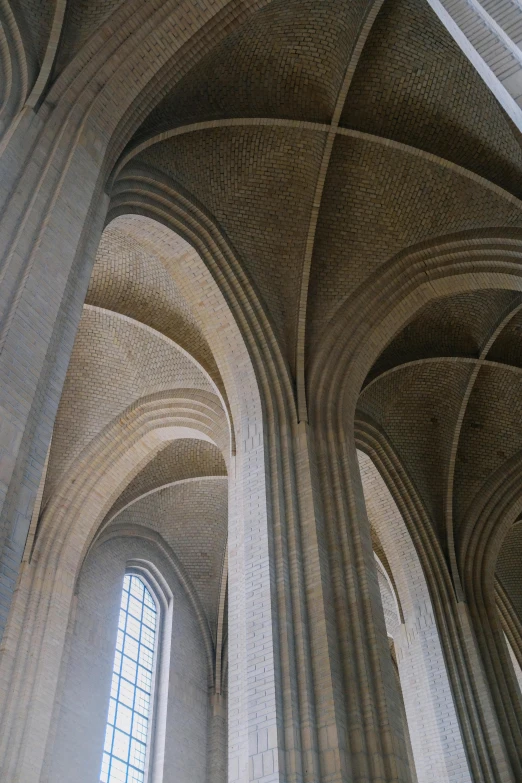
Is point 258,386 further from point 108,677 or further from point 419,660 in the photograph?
point 108,677

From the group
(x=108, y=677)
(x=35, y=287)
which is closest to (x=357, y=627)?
(x=35, y=287)

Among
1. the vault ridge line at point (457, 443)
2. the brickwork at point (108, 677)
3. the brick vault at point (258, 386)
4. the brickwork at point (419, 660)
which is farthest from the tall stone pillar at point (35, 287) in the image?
the brickwork at point (419, 660)

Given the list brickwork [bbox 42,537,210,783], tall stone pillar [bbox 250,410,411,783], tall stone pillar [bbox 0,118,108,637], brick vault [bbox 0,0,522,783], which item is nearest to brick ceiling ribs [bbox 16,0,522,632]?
brick vault [bbox 0,0,522,783]

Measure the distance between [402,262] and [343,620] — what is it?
19.1ft

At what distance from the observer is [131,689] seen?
14.0m

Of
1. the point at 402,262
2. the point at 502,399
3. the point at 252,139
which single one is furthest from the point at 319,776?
the point at 502,399

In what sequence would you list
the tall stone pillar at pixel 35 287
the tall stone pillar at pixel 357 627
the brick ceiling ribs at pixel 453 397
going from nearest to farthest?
the tall stone pillar at pixel 35 287 → the tall stone pillar at pixel 357 627 → the brick ceiling ribs at pixel 453 397

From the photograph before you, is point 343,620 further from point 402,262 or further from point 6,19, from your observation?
point 6,19

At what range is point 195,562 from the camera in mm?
16781

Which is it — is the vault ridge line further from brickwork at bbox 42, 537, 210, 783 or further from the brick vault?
brickwork at bbox 42, 537, 210, 783

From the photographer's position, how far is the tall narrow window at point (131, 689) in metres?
12.9

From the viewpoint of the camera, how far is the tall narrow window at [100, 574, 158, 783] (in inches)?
507

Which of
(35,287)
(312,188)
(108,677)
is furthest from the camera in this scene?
(108,677)

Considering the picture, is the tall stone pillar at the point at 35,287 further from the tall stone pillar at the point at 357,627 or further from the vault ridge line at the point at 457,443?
the vault ridge line at the point at 457,443
